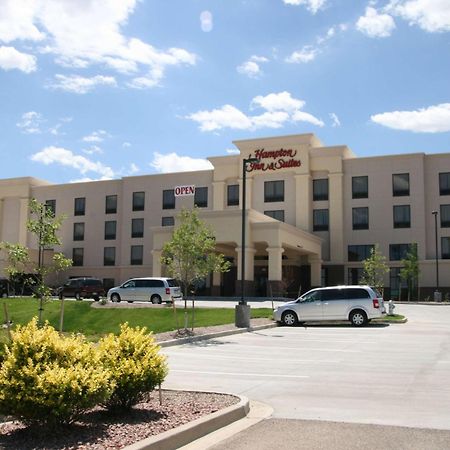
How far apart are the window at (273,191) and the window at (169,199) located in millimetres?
10266

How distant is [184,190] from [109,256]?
1192cm

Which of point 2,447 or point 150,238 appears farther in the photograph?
point 150,238

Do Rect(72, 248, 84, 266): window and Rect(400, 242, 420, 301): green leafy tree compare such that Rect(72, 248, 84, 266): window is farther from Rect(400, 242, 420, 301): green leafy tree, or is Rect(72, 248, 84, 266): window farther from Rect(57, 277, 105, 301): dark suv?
Rect(400, 242, 420, 301): green leafy tree

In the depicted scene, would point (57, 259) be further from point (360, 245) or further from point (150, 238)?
point (150, 238)

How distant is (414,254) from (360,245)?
17.9 ft

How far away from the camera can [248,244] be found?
144ft

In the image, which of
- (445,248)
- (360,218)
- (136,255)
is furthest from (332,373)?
(136,255)

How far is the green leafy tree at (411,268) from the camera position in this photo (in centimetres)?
4947

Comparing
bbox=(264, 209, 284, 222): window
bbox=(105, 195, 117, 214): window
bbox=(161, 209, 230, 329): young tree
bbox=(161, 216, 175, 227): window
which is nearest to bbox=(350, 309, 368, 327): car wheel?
bbox=(161, 209, 230, 329): young tree

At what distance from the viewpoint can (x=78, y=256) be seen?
217 feet

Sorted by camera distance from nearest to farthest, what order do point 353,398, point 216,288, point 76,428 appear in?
point 76,428 < point 353,398 < point 216,288

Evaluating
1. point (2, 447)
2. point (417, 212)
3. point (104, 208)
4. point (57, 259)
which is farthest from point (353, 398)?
point (104, 208)

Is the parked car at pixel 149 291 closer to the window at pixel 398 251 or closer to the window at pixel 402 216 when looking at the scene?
the window at pixel 398 251

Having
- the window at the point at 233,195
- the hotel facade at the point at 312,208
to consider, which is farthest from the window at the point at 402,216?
the window at the point at 233,195
